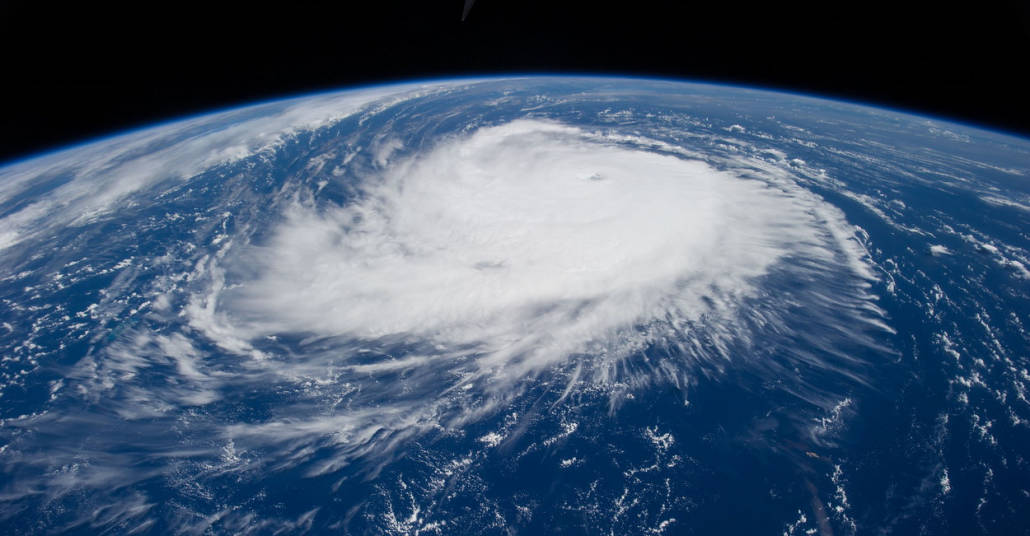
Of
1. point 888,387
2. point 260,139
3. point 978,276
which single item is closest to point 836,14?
point 888,387

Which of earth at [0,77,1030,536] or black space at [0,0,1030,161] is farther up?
black space at [0,0,1030,161]

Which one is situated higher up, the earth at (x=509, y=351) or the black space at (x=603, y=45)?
the black space at (x=603, y=45)

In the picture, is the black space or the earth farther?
the earth

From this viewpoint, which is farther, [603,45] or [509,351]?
[509,351]

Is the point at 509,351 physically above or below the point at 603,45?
below

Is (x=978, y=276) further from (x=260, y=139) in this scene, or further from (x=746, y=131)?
(x=260, y=139)

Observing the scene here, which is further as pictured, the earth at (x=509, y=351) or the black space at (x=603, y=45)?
the earth at (x=509, y=351)

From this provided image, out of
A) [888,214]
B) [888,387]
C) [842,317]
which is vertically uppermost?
[888,214]

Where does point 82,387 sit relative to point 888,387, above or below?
below
